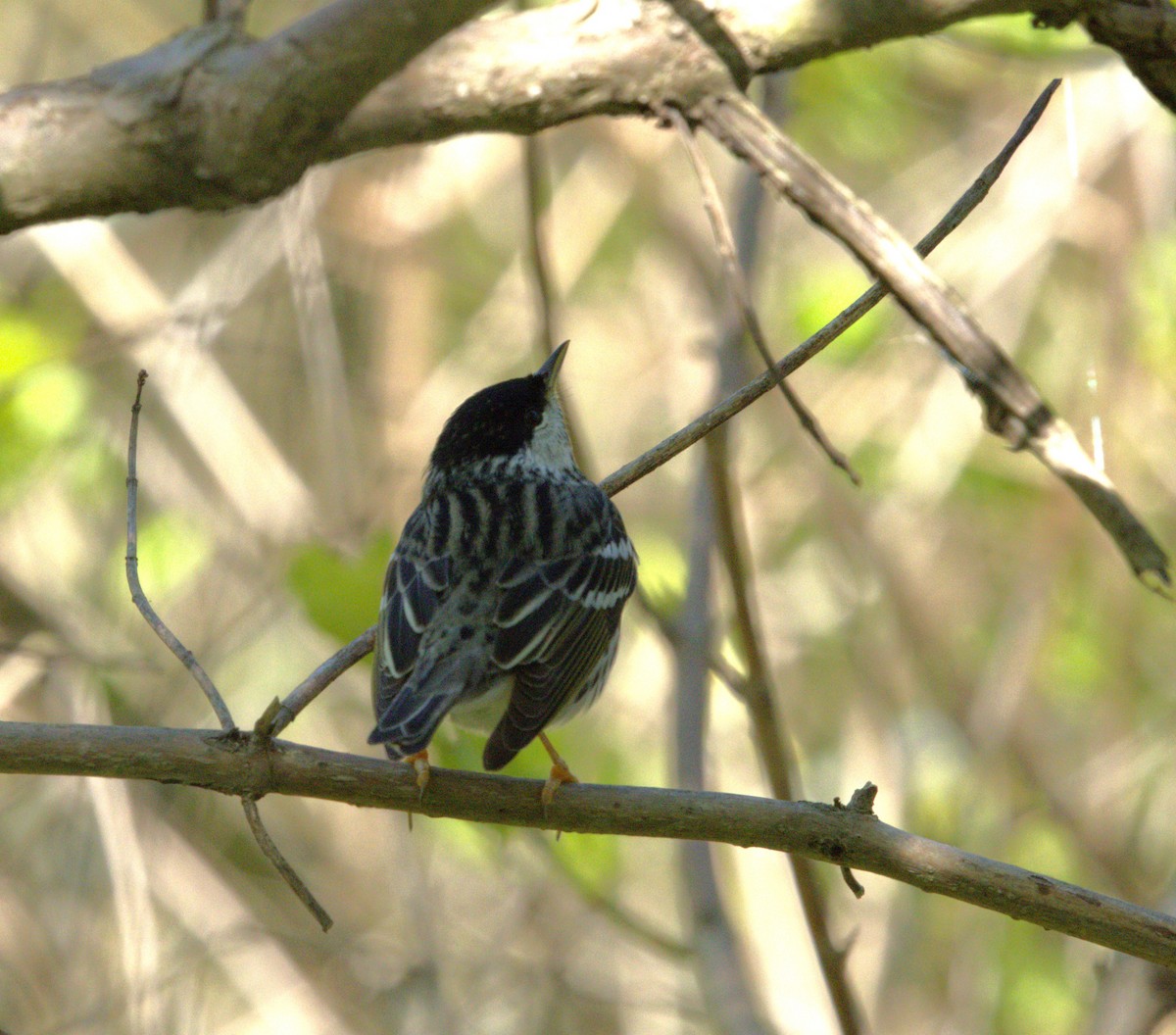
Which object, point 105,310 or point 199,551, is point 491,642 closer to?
point 199,551

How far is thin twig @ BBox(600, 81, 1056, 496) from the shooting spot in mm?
2996

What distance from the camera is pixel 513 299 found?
25.3ft

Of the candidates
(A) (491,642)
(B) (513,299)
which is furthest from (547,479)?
(B) (513,299)

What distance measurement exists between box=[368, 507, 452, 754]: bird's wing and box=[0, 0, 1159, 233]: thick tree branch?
1.33m

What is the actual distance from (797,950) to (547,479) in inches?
112

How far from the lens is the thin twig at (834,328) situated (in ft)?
9.83

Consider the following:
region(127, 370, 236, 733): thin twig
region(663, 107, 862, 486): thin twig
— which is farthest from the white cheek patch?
region(663, 107, 862, 486): thin twig

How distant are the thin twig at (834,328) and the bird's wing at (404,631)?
829mm

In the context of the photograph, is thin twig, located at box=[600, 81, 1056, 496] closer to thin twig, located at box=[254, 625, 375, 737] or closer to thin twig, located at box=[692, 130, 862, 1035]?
thin twig, located at box=[692, 130, 862, 1035]

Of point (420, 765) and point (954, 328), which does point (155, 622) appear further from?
point (954, 328)

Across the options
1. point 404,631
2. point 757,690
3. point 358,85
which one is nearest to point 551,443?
point 404,631

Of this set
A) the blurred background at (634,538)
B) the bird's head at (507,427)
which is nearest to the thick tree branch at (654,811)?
the bird's head at (507,427)

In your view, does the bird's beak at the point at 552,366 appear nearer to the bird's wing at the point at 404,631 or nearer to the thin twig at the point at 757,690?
the bird's wing at the point at 404,631

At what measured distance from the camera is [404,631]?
12.9 feet
